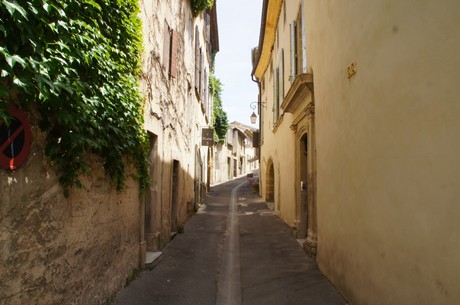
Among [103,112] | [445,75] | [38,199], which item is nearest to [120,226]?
[103,112]

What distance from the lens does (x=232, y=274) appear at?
5895 millimetres

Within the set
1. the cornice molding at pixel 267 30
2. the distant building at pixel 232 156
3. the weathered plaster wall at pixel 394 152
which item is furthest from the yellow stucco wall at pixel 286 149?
the distant building at pixel 232 156

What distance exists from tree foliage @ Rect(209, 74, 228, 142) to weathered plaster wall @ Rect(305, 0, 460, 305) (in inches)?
581

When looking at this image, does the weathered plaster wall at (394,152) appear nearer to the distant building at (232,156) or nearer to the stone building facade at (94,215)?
the stone building facade at (94,215)

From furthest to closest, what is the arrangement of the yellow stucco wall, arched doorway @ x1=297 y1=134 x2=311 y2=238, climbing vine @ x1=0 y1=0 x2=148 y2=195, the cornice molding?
1. the cornice molding
2. the yellow stucco wall
3. arched doorway @ x1=297 y1=134 x2=311 y2=238
4. climbing vine @ x1=0 y1=0 x2=148 y2=195

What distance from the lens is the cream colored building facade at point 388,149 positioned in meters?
2.45

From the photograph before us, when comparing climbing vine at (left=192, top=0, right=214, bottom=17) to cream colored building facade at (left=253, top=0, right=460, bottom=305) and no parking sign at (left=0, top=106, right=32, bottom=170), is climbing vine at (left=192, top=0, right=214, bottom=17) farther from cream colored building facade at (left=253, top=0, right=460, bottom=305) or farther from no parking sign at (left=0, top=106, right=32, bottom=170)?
no parking sign at (left=0, top=106, right=32, bottom=170)

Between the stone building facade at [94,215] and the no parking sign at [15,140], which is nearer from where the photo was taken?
the no parking sign at [15,140]

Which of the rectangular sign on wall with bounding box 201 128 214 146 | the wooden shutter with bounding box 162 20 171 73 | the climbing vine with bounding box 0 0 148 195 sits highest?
the wooden shutter with bounding box 162 20 171 73

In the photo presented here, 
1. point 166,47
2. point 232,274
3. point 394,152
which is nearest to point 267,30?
point 166,47

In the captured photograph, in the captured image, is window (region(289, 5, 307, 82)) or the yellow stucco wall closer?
window (region(289, 5, 307, 82))

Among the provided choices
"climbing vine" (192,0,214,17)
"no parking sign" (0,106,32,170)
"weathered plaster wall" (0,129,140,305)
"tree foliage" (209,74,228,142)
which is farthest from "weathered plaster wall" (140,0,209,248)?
"tree foliage" (209,74,228,142)

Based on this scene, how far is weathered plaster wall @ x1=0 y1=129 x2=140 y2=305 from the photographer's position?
8.11ft

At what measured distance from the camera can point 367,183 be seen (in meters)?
3.88
